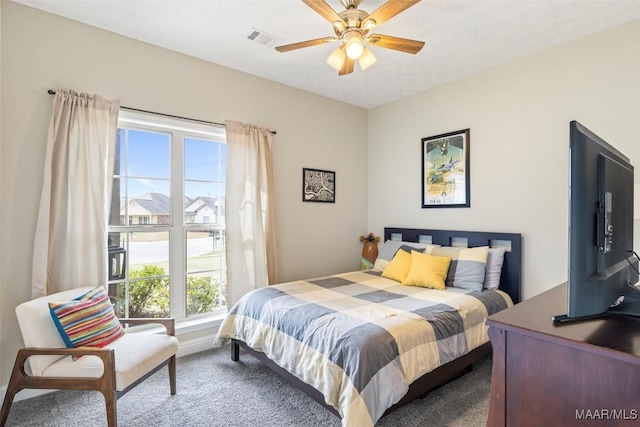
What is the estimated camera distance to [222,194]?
3.31 meters

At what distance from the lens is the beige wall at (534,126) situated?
8.18 feet

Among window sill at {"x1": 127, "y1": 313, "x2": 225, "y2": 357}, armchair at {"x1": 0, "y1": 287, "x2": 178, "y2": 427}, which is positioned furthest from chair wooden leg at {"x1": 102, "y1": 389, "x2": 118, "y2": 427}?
window sill at {"x1": 127, "y1": 313, "x2": 225, "y2": 357}

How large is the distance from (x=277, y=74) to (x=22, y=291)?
2.85 metres

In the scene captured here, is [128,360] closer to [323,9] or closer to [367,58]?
[323,9]

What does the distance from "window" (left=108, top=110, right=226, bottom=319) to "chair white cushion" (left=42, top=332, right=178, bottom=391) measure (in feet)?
2.48

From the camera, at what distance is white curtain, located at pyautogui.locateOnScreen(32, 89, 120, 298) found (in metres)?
2.25

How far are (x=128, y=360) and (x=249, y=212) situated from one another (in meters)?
1.67

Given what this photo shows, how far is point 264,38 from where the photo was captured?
267 centimetres

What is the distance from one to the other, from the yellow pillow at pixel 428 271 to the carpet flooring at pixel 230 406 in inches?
30.9

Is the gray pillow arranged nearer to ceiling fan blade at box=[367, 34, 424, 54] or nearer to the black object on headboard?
the black object on headboard

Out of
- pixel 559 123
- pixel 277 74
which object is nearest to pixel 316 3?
pixel 277 74

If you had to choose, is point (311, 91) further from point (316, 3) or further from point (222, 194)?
point (316, 3)

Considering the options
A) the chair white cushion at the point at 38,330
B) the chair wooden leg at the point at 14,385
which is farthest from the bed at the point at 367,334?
the chair wooden leg at the point at 14,385

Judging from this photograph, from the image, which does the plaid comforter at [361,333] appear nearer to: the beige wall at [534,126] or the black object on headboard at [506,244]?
the black object on headboard at [506,244]
